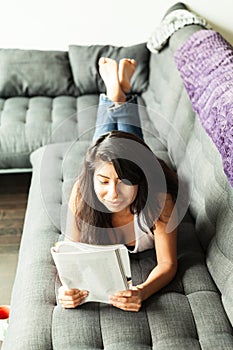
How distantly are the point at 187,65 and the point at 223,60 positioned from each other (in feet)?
0.79

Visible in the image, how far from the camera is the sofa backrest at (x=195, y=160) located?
153cm

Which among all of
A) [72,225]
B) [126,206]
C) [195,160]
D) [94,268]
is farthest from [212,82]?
[94,268]

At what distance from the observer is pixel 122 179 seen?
4.69ft

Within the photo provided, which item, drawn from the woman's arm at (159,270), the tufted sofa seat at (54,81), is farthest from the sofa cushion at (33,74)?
the woman's arm at (159,270)

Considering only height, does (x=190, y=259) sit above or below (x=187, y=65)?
below

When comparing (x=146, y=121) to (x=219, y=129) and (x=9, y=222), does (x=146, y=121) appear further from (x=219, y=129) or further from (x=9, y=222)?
(x=219, y=129)

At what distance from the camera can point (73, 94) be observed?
295cm

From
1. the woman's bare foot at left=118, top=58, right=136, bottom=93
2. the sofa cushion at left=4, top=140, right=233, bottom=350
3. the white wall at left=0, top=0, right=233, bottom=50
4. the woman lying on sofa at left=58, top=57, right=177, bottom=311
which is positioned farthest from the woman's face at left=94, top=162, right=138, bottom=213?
the white wall at left=0, top=0, right=233, bottom=50

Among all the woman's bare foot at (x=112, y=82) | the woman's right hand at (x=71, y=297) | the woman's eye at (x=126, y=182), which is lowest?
the woman's right hand at (x=71, y=297)

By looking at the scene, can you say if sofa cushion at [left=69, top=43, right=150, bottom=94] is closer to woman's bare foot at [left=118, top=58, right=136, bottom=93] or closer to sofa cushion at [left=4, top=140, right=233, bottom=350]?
woman's bare foot at [left=118, top=58, right=136, bottom=93]

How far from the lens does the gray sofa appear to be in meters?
1.34

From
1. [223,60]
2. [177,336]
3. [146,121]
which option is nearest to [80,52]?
[146,121]

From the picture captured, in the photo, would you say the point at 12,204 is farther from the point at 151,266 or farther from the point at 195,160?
the point at 151,266

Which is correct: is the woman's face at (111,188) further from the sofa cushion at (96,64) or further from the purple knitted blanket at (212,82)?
the sofa cushion at (96,64)
